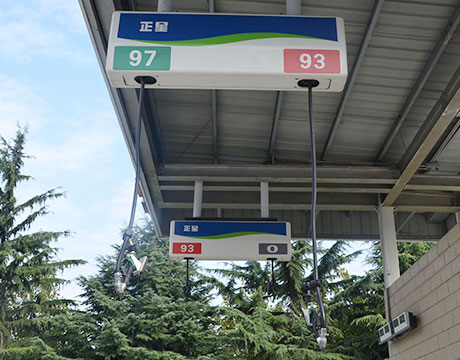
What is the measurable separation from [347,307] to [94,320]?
8.71 meters

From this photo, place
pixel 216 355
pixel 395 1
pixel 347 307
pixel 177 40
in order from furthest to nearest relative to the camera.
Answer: pixel 347 307
pixel 216 355
pixel 395 1
pixel 177 40

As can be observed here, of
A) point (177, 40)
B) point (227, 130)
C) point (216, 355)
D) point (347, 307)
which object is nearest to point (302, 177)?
point (227, 130)

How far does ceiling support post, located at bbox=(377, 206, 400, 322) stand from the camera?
8.11 meters

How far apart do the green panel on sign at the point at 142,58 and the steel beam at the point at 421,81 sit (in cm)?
331

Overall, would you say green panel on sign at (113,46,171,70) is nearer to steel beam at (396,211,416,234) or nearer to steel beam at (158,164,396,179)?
steel beam at (158,164,396,179)

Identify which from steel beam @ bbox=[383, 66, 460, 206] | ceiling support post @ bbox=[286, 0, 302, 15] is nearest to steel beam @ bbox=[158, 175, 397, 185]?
steel beam @ bbox=[383, 66, 460, 206]

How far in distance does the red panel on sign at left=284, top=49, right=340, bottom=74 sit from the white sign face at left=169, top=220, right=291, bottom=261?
159 inches

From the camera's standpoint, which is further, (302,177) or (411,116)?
(302,177)

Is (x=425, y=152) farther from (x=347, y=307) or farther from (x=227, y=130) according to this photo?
(x=347, y=307)

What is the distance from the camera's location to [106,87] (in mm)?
5543

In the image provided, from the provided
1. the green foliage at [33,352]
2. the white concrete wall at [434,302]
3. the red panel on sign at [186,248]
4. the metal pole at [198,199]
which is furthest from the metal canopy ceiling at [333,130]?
the green foliage at [33,352]

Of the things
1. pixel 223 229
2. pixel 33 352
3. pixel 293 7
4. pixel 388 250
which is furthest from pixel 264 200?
pixel 33 352

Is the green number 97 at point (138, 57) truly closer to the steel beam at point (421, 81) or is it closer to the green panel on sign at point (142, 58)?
the green panel on sign at point (142, 58)

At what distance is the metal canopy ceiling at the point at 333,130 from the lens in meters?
5.18
